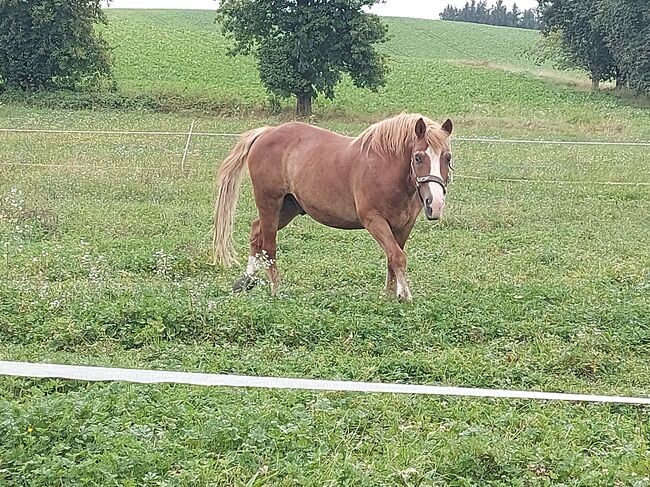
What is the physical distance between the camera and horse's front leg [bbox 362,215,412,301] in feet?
21.4

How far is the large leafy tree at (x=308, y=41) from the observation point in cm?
3036

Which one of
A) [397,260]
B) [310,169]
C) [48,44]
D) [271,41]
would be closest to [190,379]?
[397,260]

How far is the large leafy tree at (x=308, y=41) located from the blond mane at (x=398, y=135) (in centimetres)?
2416

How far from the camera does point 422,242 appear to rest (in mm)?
9875

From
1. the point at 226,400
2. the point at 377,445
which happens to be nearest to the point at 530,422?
the point at 377,445

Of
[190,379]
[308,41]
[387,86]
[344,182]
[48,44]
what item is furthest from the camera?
[387,86]

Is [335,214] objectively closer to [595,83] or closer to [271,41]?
[271,41]

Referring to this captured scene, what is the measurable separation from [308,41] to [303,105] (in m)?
2.61

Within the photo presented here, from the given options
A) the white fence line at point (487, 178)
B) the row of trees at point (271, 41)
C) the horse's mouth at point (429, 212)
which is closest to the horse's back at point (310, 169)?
the horse's mouth at point (429, 212)

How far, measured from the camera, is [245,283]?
7.38m

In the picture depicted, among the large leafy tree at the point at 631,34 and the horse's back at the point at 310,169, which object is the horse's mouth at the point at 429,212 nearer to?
the horse's back at the point at 310,169

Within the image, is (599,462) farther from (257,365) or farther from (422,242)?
(422,242)

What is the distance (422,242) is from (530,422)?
5.81m

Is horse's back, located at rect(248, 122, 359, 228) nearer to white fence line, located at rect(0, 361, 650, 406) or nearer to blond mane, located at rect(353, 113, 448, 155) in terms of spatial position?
blond mane, located at rect(353, 113, 448, 155)
